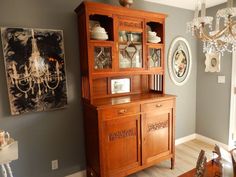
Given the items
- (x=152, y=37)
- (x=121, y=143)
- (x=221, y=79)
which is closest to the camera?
(x=121, y=143)

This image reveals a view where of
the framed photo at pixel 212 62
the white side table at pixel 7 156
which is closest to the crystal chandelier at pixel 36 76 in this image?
the white side table at pixel 7 156

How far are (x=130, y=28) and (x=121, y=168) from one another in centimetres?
171

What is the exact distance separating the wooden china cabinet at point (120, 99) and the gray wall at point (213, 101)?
46.5 inches

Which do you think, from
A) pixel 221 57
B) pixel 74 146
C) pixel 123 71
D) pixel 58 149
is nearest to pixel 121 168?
pixel 74 146

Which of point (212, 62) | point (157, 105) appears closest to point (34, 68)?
point (157, 105)

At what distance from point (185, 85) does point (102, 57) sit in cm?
188

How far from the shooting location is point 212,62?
3.04m

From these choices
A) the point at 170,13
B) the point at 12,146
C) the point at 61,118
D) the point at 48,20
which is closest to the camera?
the point at 12,146

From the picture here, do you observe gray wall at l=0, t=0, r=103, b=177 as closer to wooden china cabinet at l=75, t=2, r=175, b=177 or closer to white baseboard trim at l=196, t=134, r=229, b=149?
wooden china cabinet at l=75, t=2, r=175, b=177

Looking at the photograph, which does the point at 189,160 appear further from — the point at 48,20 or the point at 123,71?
the point at 48,20

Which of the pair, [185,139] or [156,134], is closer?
[156,134]

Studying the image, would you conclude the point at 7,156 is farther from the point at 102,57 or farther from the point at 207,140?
the point at 207,140

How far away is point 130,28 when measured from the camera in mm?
2160

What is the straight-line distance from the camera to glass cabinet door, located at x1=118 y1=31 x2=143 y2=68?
86.7 inches
